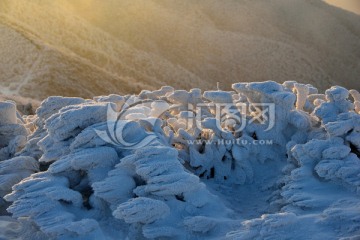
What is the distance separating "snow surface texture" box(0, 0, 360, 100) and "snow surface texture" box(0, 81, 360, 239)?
18641 mm

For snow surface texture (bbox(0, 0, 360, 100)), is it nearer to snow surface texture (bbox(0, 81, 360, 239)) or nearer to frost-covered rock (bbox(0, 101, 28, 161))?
frost-covered rock (bbox(0, 101, 28, 161))

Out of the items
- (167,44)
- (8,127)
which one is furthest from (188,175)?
(167,44)

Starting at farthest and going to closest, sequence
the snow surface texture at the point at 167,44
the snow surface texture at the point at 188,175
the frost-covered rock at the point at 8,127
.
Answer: the snow surface texture at the point at 167,44
the frost-covered rock at the point at 8,127
the snow surface texture at the point at 188,175

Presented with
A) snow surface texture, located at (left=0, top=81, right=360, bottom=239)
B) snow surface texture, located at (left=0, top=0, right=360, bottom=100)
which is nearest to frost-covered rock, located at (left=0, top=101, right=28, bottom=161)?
snow surface texture, located at (left=0, top=81, right=360, bottom=239)

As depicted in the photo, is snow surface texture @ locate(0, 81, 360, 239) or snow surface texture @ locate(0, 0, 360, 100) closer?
snow surface texture @ locate(0, 81, 360, 239)

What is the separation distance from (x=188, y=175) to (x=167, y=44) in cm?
3799

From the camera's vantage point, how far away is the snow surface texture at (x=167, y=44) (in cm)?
3042

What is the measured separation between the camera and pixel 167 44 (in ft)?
147

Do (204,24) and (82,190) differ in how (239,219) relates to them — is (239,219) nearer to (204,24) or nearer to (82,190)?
(82,190)

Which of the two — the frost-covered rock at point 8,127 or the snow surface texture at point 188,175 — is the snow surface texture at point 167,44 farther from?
the snow surface texture at point 188,175

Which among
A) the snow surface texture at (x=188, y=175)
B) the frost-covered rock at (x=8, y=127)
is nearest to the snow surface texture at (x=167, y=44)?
the frost-covered rock at (x=8, y=127)

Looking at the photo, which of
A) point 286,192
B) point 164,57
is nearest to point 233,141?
point 286,192

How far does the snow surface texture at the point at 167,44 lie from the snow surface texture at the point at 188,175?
18641 mm

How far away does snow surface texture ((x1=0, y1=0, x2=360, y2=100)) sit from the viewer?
30422 millimetres
